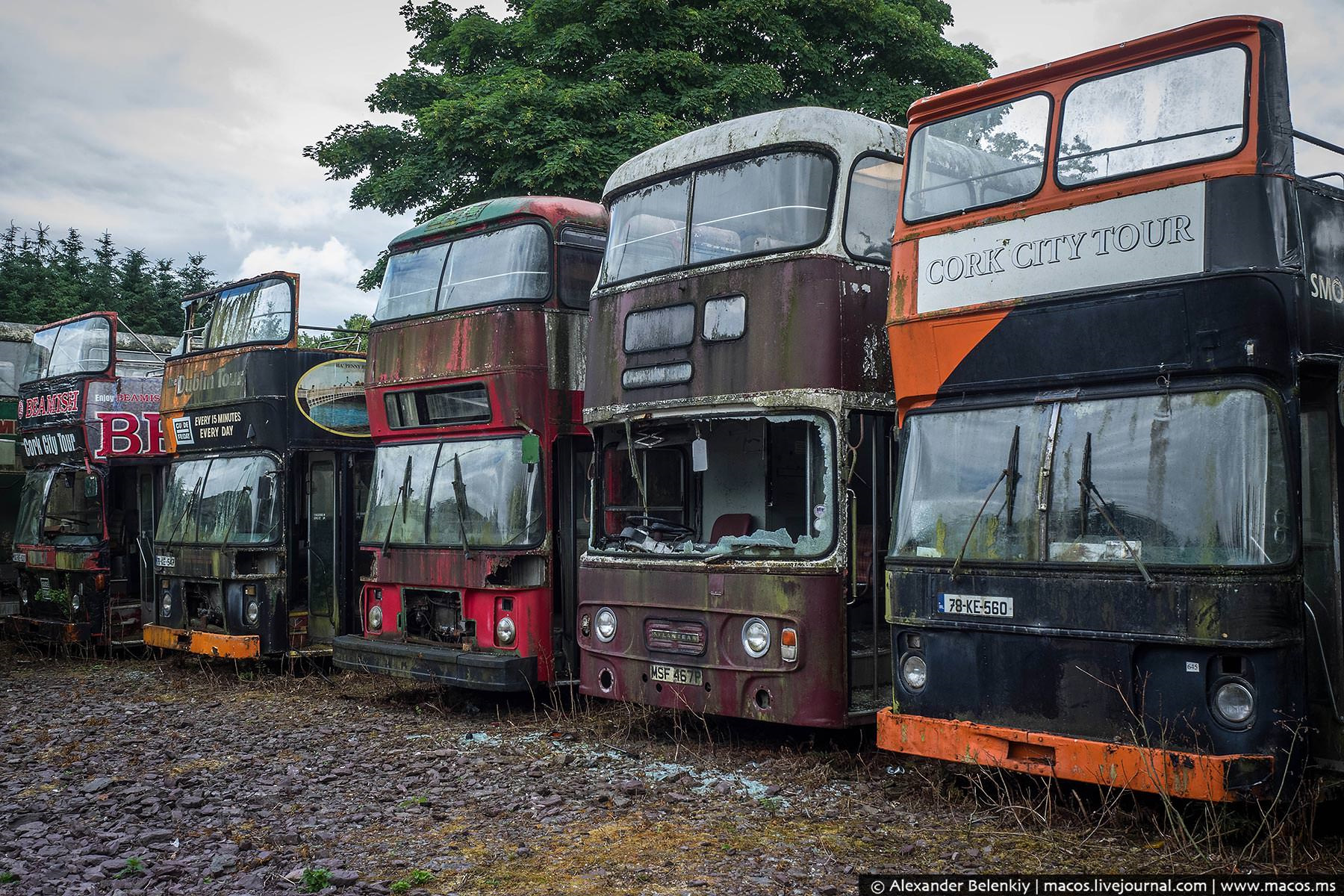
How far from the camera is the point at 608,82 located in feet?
54.8

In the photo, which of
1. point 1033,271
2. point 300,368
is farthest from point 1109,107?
point 300,368

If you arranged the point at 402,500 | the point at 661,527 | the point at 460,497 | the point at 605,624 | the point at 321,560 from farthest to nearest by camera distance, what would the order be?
the point at 321,560 < the point at 402,500 < the point at 460,497 < the point at 661,527 < the point at 605,624

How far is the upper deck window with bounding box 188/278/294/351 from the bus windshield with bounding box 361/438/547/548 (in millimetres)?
2696

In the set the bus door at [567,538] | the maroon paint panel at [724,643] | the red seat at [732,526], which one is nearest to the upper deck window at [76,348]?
the bus door at [567,538]

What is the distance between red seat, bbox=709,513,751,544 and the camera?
9.41 m

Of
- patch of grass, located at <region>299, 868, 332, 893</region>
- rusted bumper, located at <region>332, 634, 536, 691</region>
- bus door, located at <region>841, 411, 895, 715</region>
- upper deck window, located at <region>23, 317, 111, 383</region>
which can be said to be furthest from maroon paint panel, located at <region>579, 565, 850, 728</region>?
upper deck window, located at <region>23, 317, 111, 383</region>

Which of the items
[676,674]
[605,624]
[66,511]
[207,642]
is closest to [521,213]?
[605,624]

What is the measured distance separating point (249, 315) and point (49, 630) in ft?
16.5

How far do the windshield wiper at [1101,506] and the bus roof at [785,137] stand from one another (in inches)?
119

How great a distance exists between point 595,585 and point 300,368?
5.62 meters

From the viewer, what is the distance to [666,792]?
736 cm

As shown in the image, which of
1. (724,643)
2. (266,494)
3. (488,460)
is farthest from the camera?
(266,494)

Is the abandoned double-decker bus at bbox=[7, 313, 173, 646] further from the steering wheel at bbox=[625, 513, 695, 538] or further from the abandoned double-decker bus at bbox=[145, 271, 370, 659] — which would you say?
the steering wheel at bbox=[625, 513, 695, 538]

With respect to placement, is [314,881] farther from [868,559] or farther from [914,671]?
[868,559]
